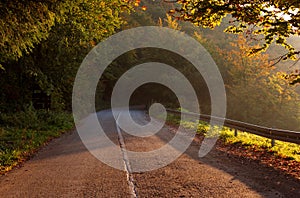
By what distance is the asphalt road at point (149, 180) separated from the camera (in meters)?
5.47

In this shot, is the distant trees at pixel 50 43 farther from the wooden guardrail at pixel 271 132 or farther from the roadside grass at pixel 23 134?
the wooden guardrail at pixel 271 132

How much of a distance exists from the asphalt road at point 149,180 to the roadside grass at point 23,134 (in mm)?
650

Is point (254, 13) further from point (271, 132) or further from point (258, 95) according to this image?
point (258, 95)

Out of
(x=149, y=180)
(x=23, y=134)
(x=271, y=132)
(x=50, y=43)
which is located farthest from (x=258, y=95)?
(x=149, y=180)

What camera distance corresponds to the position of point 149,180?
6184 millimetres

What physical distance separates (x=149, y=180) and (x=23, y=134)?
27.7ft

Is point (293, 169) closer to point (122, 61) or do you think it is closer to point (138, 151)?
point (138, 151)

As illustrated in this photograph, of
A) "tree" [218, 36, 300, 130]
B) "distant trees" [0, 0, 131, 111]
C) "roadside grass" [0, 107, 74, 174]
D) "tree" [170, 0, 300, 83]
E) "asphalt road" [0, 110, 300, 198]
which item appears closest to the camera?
"asphalt road" [0, 110, 300, 198]

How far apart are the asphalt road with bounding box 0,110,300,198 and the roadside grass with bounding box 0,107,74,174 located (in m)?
0.65

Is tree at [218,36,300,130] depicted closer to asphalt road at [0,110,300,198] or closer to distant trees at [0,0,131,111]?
distant trees at [0,0,131,111]

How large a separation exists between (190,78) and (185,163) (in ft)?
123

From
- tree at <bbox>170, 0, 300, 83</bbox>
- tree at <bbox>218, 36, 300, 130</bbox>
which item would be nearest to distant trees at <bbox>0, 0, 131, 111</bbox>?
tree at <bbox>170, 0, 300, 83</bbox>

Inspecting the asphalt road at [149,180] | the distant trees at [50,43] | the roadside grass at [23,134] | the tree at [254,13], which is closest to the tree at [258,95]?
the distant trees at [50,43]

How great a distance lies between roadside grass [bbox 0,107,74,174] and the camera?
9009 millimetres
